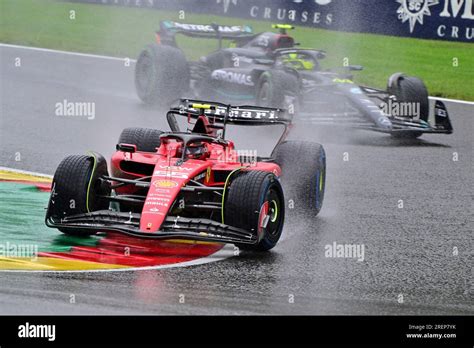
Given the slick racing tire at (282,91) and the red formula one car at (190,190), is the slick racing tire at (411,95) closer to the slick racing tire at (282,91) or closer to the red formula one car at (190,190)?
the slick racing tire at (282,91)

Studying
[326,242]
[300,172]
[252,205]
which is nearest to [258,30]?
[300,172]

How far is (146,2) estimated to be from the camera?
23.7 metres

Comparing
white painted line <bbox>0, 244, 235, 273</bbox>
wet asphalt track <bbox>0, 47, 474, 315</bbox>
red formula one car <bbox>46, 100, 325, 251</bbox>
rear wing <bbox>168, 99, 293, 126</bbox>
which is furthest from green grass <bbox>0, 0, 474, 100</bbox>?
white painted line <bbox>0, 244, 235, 273</bbox>

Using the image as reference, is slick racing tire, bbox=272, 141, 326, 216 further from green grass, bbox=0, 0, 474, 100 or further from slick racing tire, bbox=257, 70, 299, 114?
green grass, bbox=0, 0, 474, 100

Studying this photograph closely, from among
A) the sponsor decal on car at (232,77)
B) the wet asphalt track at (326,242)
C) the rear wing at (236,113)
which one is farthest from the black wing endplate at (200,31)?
the rear wing at (236,113)

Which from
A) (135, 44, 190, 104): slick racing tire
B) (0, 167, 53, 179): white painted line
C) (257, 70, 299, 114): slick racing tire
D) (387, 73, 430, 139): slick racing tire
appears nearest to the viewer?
(0, 167, 53, 179): white painted line

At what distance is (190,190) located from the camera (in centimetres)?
956

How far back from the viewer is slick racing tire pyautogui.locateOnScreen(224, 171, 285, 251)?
364 inches

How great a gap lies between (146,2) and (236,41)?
5.38m
